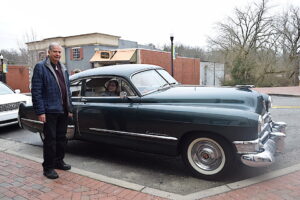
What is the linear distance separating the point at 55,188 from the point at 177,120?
1.88 m

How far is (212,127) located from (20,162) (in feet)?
10.8

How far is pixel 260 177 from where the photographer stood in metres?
3.47

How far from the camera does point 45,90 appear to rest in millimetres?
3512

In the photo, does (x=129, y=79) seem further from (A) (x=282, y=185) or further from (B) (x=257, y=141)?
(A) (x=282, y=185)

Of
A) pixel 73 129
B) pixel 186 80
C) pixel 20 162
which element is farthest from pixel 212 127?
pixel 186 80

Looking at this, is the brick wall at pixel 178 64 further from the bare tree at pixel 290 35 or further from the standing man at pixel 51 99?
the standing man at pixel 51 99

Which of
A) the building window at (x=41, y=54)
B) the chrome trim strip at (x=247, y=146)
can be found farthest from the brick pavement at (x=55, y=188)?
the building window at (x=41, y=54)

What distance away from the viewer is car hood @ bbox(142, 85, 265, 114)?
352cm

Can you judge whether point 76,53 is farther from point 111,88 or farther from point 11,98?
point 111,88

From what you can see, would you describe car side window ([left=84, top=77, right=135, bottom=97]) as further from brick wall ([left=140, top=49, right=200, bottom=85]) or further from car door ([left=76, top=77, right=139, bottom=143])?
brick wall ([left=140, top=49, right=200, bottom=85])

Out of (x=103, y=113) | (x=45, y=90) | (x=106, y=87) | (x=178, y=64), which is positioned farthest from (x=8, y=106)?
(x=178, y=64)

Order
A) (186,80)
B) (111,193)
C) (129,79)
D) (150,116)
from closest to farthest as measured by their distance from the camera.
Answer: (111,193)
(150,116)
(129,79)
(186,80)

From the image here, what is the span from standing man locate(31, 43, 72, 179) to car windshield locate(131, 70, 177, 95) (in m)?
Answer: 1.14

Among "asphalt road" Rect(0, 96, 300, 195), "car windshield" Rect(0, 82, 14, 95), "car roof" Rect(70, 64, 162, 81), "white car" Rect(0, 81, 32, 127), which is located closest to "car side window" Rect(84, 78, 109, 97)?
"car roof" Rect(70, 64, 162, 81)
